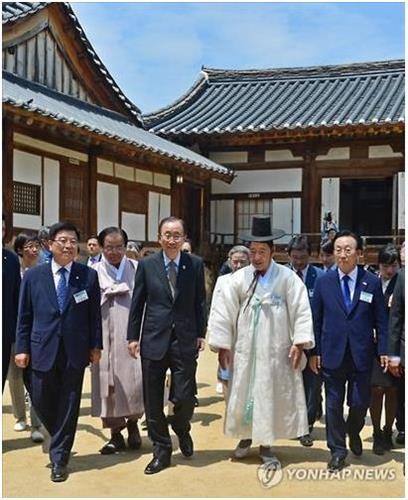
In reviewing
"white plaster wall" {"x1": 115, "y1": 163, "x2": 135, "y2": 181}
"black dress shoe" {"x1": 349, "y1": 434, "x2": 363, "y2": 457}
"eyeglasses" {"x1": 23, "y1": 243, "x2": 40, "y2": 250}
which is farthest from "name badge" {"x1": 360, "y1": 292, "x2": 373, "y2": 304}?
"white plaster wall" {"x1": 115, "y1": 163, "x2": 135, "y2": 181}

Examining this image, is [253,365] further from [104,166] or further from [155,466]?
[104,166]

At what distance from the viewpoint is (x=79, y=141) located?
11.7m

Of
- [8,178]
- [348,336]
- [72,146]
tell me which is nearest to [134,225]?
[72,146]

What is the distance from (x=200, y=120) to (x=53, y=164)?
23.5 feet

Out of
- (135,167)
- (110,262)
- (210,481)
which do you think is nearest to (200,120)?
(135,167)

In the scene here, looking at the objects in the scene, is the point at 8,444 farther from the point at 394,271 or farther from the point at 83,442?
the point at 394,271

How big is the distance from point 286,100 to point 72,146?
8.82m

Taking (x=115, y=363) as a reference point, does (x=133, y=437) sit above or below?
below

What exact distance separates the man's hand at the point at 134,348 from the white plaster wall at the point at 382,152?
39.4ft

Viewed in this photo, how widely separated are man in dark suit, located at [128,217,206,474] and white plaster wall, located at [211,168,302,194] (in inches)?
456

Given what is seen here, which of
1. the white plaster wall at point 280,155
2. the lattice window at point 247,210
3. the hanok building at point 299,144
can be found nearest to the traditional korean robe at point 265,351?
the hanok building at point 299,144

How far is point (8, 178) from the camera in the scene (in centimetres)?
1015

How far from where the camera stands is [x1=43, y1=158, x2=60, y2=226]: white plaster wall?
36.7 ft

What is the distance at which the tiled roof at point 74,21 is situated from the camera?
39.4ft
